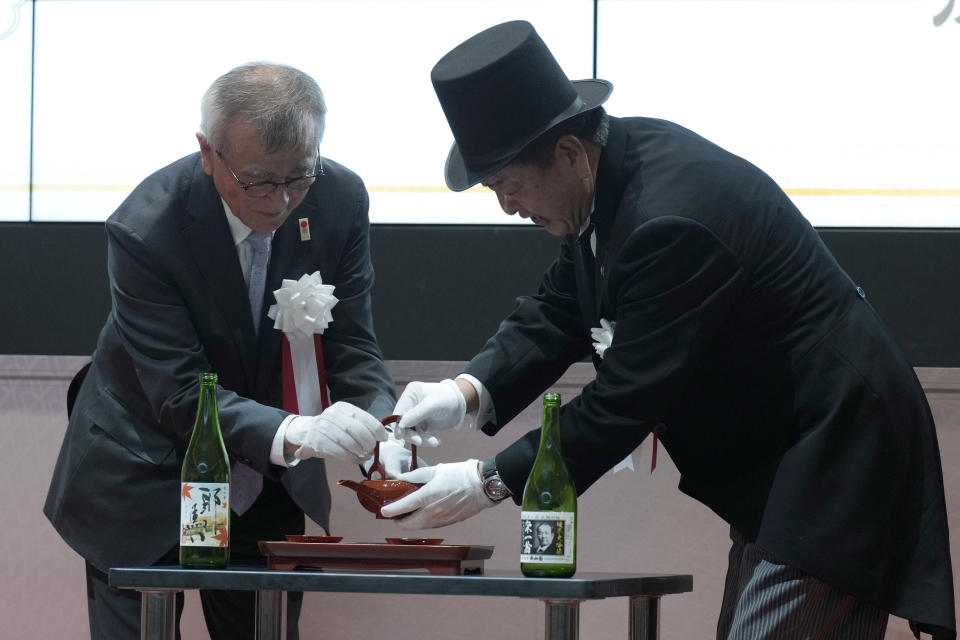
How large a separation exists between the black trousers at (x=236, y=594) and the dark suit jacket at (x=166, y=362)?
0.07m

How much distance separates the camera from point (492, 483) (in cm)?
206

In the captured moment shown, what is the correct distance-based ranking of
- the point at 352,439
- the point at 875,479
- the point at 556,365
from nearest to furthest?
the point at 875,479 < the point at 352,439 < the point at 556,365

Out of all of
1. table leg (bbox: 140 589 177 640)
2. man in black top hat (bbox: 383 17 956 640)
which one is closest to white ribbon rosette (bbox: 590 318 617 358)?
man in black top hat (bbox: 383 17 956 640)

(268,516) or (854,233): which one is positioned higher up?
(854,233)

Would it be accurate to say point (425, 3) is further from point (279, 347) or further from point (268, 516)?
point (268, 516)

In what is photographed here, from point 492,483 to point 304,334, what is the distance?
0.59m

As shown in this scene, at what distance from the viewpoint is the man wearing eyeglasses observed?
7.68ft

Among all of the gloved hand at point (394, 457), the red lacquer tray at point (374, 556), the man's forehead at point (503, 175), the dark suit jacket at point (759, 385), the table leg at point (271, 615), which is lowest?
the table leg at point (271, 615)

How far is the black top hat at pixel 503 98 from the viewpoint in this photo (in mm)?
2088

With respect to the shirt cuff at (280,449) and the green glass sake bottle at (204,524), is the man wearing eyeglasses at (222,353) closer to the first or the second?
the shirt cuff at (280,449)

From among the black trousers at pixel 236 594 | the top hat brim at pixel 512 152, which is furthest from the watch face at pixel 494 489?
the black trousers at pixel 236 594

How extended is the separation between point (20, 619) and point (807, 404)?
2.26m

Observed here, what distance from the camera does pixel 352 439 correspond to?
2246mm

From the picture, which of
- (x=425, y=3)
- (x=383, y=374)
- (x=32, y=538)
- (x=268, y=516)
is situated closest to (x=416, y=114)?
(x=425, y=3)
